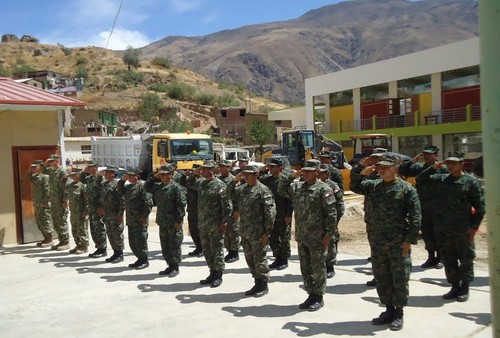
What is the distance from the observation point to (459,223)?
5.56m

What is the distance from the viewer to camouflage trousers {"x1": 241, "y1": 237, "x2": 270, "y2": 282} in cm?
589

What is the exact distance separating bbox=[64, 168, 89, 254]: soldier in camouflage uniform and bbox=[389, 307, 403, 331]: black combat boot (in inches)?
252

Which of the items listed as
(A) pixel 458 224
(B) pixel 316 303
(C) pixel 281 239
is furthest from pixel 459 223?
(C) pixel 281 239

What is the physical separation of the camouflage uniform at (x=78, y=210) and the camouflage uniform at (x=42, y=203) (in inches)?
26.7

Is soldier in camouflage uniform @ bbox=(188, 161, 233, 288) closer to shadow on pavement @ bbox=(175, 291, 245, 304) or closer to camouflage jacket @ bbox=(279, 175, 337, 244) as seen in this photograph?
shadow on pavement @ bbox=(175, 291, 245, 304)

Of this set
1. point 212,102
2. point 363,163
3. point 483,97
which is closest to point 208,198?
point 363,163

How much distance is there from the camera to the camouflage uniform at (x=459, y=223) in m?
5.49

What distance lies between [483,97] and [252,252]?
4595 mm

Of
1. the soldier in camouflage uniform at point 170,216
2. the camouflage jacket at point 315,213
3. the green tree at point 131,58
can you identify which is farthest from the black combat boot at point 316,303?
the green tree at point 131,58

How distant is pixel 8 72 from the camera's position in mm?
70875

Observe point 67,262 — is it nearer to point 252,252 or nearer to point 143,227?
point 143,227

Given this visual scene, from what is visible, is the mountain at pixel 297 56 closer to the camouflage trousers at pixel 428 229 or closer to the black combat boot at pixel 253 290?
the camouflage trousers at pixel 428 229

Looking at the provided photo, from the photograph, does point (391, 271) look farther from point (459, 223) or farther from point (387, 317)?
point (459, 223)

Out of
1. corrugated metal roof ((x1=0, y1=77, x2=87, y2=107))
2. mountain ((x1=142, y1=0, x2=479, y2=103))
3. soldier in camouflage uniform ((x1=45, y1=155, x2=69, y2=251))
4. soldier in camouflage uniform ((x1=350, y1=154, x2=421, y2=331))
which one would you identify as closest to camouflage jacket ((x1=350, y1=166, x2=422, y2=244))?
soldier in camouflage uniform ((x1=350, y1=154, x2=421, y2=331))
